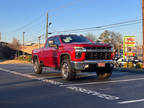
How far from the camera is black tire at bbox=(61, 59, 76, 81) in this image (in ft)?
28.8

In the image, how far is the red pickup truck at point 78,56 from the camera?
8.47m

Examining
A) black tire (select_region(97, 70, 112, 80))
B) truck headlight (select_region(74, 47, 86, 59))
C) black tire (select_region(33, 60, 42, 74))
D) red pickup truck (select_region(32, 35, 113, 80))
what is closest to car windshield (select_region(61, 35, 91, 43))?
red pickup truck (select_region(32, 35, 113, 80))

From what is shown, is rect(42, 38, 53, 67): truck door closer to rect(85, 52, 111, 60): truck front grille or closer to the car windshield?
the car windshield

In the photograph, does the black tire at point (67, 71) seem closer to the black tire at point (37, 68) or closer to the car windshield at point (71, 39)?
the car windshield at point (71, 39)

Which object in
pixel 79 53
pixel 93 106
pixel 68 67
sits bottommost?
pixel 93 106

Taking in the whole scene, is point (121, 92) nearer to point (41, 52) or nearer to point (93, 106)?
point (93, 106)

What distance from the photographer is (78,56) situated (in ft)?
27.8

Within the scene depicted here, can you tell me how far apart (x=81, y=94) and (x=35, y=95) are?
1.39 m

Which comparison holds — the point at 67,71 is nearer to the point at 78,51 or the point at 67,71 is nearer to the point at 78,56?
the point at 78,56

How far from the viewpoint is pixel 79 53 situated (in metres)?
8.46

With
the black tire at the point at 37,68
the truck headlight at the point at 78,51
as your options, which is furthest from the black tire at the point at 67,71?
the black tire at the point at 37,68

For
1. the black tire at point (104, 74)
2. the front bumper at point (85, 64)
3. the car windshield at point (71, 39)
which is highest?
the car windshield at point (71, 39)

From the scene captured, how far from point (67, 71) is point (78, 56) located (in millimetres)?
945

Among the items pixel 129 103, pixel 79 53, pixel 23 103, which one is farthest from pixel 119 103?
pixel 79 53
